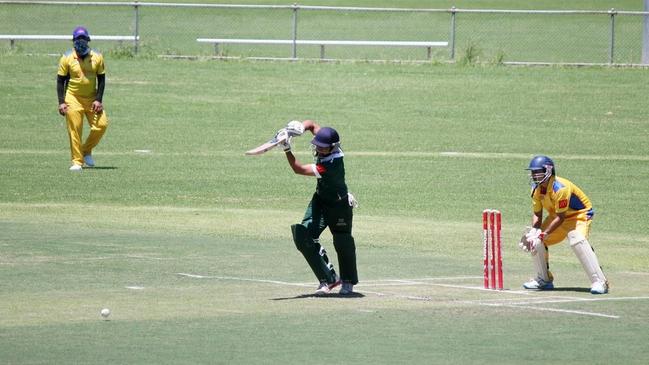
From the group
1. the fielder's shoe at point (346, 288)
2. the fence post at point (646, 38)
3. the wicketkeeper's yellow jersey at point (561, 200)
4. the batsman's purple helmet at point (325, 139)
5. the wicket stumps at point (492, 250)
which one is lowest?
the fielder's shoe at point (346, 288)

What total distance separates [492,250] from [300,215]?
314 inches

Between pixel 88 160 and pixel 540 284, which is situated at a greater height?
pixel 88 160

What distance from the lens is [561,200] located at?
1505 cm

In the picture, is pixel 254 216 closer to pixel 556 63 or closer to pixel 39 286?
pixel 39 286

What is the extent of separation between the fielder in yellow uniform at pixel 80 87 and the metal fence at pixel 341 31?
55.5ft

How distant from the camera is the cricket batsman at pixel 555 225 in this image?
1498 cm

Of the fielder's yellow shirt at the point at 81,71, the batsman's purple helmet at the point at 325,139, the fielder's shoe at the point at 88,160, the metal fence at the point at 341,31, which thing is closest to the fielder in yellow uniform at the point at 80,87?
the fielder's yellow shirt at the point at 81,71

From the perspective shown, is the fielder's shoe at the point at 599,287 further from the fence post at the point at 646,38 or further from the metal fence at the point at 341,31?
the metal fence at the point at 341,31

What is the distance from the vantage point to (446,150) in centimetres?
3125

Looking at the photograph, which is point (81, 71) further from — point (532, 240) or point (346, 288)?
point (532, 240)

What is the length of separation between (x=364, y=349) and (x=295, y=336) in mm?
847

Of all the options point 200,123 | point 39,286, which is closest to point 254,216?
point 39,286

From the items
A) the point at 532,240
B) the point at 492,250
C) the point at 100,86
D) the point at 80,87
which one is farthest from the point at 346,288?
the point at 80,87

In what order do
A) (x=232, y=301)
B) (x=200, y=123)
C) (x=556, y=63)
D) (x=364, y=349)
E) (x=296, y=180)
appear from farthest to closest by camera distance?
(x=556, y=63), (x=200, y=123), (x=296, y=180), (x=232, y=301), (x=364, y=349)
